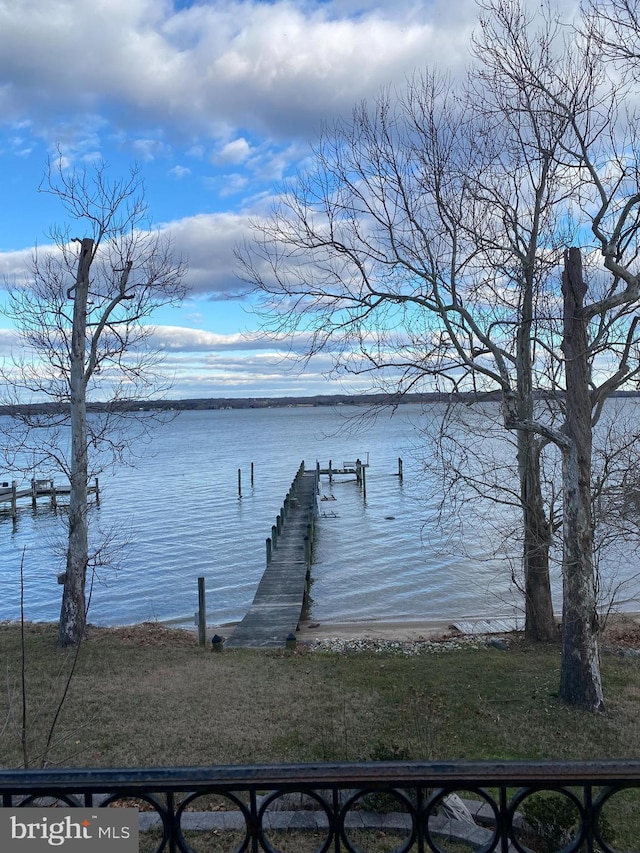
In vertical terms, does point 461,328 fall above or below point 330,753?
above

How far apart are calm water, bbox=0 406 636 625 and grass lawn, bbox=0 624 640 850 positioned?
2263mm

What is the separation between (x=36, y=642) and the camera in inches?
500

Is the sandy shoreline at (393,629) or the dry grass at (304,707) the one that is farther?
the sandy shoreline at (393,629)

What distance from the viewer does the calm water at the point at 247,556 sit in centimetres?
1922

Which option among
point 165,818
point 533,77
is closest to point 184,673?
point 165,818

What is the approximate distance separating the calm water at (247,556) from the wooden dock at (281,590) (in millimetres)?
1039

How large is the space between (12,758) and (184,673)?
3.83 metres

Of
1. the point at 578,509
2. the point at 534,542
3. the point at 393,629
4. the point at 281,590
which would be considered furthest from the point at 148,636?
the point at 578,509

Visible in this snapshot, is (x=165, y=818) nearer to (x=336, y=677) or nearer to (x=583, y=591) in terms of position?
(x=583, y=591)

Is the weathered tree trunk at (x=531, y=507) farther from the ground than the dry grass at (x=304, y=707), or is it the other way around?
the weathered tree trunk at (x=531, y=507)

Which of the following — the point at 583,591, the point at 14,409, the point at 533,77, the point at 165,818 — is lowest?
the point at 583,591

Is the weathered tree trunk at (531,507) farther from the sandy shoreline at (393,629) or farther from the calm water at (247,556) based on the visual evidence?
the sandy shoreline at (393,629)

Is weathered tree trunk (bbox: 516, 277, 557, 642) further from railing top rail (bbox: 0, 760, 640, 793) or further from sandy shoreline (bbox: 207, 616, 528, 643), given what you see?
railing top rail (bbox: 0, 760, 640, 793)

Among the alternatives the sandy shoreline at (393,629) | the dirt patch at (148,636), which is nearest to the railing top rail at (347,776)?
the dirt patch at (148,636)
